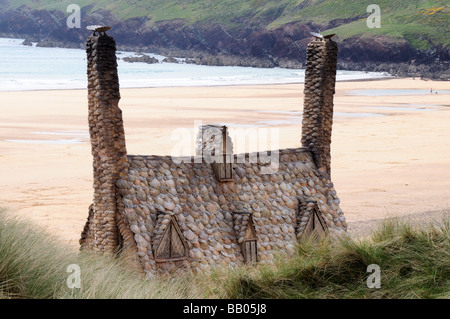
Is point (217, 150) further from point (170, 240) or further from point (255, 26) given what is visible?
point (255, 26)

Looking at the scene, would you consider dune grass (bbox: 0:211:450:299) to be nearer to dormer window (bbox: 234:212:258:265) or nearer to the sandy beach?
dormer window (bbox: 234:212:258:265)

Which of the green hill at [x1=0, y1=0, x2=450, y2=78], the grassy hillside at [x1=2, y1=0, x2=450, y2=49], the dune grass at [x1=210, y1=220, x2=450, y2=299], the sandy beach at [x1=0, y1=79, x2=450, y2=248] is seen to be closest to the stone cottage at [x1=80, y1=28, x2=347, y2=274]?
the dune grass at [x1=210, y1=220, x2=450, y2=299]

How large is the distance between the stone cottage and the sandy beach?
1989 mm

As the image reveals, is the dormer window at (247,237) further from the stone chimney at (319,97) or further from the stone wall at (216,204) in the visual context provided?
the stone chimney at (319,97)

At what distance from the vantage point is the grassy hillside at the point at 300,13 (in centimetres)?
11410

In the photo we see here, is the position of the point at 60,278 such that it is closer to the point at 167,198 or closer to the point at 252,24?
the point at 167,198

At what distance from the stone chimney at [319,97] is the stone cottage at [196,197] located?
3cm

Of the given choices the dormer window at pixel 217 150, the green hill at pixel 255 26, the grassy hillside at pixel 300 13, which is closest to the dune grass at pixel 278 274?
the dormer window at pixel 217 150

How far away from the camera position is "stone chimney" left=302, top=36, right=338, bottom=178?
586 inches

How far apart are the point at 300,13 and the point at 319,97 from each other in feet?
422

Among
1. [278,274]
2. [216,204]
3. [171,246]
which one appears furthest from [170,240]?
[278,274]

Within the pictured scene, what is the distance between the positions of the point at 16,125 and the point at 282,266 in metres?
30.7

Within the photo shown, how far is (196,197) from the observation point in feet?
Answer: 42.8
